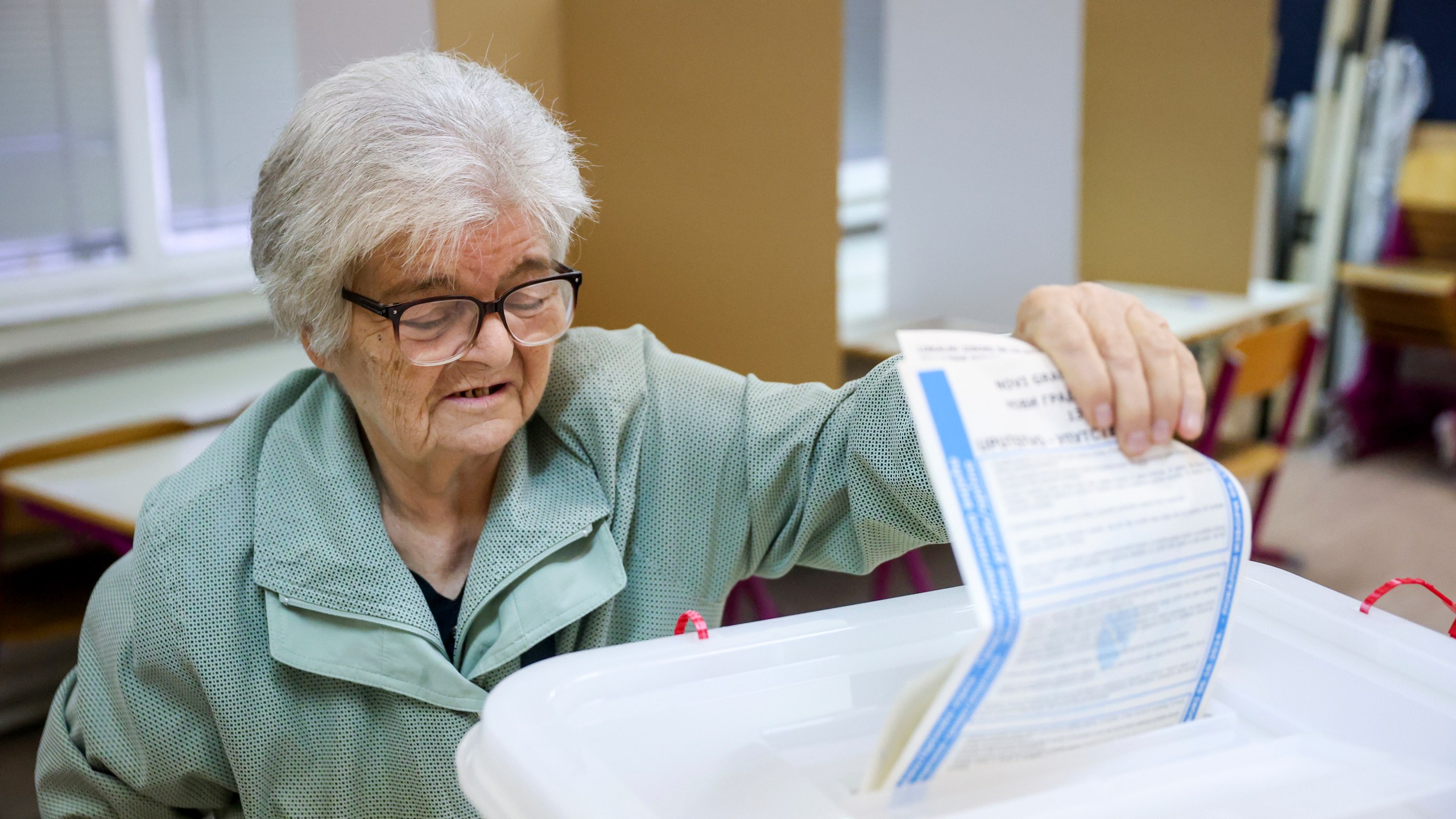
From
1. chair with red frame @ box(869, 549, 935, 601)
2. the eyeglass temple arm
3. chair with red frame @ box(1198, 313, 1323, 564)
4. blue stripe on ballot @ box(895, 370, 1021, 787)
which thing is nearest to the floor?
chair with red frame @ box(869, 549, 935, 601)

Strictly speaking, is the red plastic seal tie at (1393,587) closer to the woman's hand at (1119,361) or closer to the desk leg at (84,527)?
the woman's hand at (1119,361)

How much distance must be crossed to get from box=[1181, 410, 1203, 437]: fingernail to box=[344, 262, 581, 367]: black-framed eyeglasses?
1.77 ft

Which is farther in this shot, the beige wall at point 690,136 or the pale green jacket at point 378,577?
the beige wall at point 690,136

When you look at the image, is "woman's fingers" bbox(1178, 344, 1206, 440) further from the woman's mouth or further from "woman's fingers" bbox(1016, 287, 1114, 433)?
the woman's mouth

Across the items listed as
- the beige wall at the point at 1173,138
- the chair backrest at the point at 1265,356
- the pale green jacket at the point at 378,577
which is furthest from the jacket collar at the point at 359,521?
the beige wall at the point at 1173,138

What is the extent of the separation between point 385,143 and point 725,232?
71 centimetres

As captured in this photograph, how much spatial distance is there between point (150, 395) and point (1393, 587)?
3323mm

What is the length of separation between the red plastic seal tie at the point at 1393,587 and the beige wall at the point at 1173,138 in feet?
9.17

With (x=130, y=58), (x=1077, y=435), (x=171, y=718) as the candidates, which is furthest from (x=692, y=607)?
(x=130, y=58)

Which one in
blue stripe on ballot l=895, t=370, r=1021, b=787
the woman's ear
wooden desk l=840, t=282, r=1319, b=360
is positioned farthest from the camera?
wooden desk l=840, t=282, r=1319, b=360

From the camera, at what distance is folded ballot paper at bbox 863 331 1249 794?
1.80 feet

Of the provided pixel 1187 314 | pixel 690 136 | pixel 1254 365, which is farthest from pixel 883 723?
pixel 1187 314

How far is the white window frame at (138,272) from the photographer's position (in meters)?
3.16

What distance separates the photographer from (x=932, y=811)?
557mm
